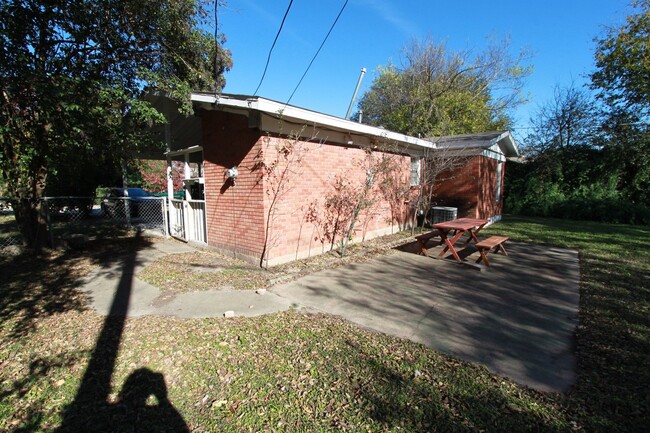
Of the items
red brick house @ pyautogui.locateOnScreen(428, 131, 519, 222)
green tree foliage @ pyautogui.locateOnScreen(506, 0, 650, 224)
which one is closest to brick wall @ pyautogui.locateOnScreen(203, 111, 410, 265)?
red brick house @ pyautogui.locateOnScreen(428, 131, 519, 222)

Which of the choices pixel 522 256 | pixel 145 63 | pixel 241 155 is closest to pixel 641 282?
pixel 522 256

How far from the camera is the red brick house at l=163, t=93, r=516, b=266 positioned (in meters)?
6.00

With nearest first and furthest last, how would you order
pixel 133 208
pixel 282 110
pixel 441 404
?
pixel 441 404
pixel 282 110
pixel 133 208

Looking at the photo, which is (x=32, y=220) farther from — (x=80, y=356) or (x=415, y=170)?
(x=415, y=170)

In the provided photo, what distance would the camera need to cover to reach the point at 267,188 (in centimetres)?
599

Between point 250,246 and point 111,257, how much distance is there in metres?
3.45

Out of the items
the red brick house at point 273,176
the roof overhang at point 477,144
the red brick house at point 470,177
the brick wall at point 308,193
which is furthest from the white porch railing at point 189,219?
the roof overhang at point 477,144

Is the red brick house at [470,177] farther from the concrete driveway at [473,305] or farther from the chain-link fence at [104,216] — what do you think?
the chain-link fence at [104,216]

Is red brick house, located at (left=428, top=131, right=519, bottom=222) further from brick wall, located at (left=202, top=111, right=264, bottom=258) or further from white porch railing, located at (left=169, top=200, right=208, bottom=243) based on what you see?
white porch railing, located at (left=169, top=200, right=208, bottom=243)

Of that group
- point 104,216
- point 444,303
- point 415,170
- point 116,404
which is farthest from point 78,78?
point 104,216

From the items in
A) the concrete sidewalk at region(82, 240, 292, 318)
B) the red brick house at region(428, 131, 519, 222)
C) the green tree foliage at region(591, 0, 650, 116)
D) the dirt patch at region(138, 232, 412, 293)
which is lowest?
the concrete sidewalk at region(82, 240, 292, 318)

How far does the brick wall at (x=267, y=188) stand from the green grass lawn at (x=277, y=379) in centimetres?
259

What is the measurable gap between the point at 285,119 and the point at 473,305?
15.2ft

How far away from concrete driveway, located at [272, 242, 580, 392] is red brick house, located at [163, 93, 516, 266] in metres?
1.30
